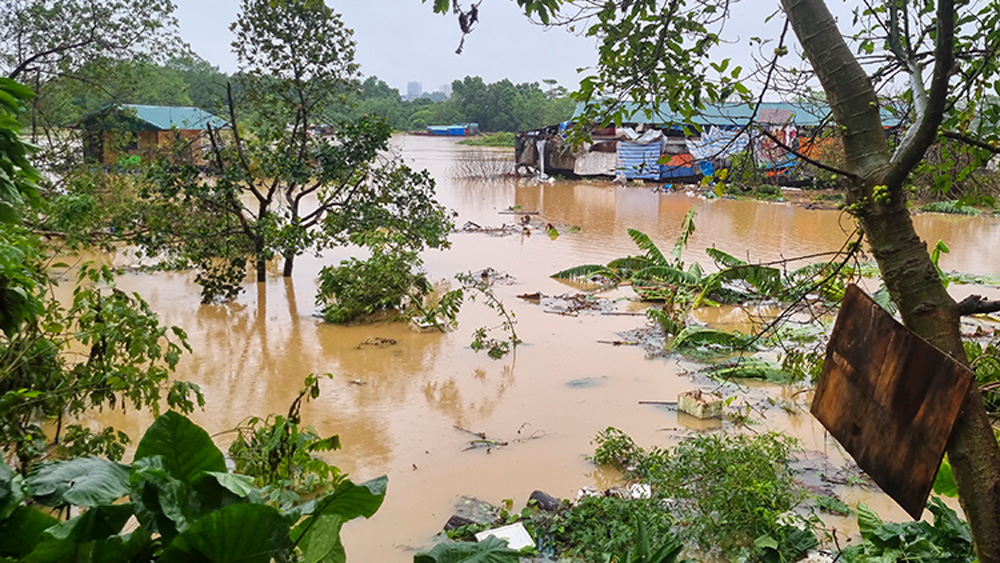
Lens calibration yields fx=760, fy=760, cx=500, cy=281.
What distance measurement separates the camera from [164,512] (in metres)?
2.18

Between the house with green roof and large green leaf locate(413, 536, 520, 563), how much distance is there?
8777 millimetres

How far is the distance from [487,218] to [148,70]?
979cm

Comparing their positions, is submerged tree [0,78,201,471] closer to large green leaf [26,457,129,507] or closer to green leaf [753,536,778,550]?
large green leaf [26,457,129,507]

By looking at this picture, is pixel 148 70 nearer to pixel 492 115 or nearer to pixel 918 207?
pixel 918 207

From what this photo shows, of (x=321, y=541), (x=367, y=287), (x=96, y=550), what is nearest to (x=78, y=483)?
(x=96, y=550)

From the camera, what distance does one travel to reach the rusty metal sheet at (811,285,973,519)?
1.91m

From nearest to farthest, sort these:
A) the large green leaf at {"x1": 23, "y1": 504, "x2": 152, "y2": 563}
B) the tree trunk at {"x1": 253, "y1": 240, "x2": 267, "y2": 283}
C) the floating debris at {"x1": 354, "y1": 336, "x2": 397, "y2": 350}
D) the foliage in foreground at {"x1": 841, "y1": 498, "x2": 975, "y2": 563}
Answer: the large green leaf at {"x1": 23, "y1": 504, "x2": 152, "y2": 563}, the foliage in foreground at {"x1": 841, "y1": 498, "x2": 975, "y2": 563}, the floating debris at {"x1": 354, "y1": 336, "x2": 397, "y2": 350}, the tree trunk at {"x1": 253, "y1": 240, "x2": 267, "y2": 283}

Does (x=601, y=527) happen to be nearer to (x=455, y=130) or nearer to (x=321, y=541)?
(x=321, y=541)

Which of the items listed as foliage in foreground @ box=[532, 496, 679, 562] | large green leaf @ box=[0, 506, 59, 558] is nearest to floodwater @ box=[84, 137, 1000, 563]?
foliage in foreground @ box=[532, 496, 679, 562]

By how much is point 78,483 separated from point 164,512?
1.06ft

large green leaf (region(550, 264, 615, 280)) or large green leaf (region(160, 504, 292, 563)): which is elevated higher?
large green leaf (region(160, 504, 292, 563))

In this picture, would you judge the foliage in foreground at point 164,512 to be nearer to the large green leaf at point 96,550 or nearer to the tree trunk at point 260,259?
the large green leaf at point 96,550

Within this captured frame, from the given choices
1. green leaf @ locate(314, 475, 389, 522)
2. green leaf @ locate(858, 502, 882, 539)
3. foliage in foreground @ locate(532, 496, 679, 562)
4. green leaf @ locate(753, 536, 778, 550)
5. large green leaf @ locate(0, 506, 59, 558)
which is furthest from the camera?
foliage in foreground @ locate(532, 496, 679, 562)

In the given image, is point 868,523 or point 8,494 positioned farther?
point 868,523
